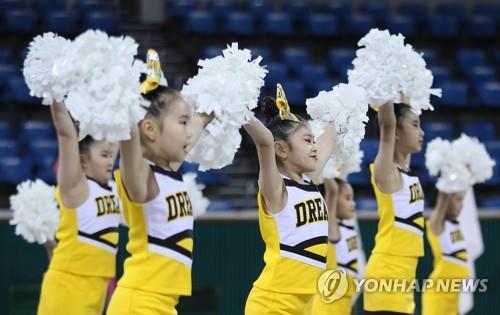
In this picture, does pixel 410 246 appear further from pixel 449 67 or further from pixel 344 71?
pixel 449 67

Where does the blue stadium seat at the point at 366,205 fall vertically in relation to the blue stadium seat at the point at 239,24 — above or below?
below

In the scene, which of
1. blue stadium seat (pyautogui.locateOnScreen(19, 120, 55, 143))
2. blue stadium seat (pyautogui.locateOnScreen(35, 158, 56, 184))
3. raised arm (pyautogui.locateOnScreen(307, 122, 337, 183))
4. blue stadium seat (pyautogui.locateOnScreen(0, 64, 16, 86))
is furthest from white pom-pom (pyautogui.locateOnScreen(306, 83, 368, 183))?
blue stadium seat (pyautogui.locateOnScreen(0, 64, 16, 86))

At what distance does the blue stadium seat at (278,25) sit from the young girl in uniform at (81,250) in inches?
247

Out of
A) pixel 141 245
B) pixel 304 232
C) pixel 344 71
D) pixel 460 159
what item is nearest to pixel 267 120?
pixel 304 232

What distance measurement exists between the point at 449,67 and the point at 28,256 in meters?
6.44

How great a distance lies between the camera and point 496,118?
10.9 meters

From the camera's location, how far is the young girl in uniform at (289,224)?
13.5 feet

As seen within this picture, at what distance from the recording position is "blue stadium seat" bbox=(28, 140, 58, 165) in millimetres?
8727

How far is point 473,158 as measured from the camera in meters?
6.57

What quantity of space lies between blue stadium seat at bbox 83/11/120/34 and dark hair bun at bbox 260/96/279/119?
6432 mm

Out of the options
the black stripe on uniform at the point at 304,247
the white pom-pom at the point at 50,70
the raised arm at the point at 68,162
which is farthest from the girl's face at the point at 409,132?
the white pom-pom at the point at 50,70

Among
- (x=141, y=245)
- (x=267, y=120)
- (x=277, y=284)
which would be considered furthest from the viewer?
(x=267, y=120)

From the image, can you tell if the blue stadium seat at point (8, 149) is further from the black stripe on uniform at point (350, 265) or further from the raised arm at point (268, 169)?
the raised arm at point (268, 169)

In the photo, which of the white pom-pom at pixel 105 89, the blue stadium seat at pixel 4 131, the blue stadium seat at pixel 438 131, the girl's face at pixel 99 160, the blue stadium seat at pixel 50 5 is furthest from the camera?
the blue stadium seat at pixel 50 5
